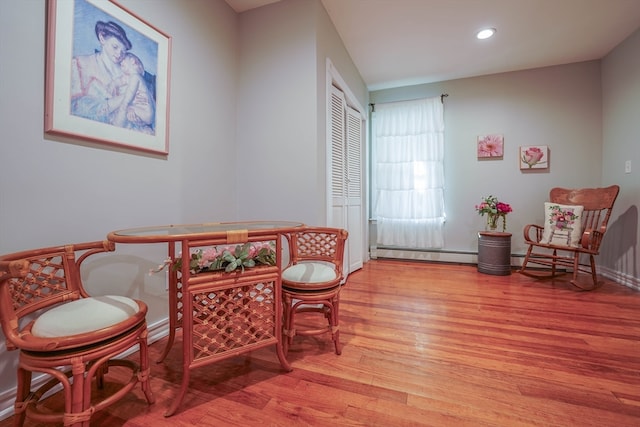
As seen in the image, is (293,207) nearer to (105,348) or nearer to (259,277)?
(259,277)

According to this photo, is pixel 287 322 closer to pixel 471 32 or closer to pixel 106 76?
pixel 106 76

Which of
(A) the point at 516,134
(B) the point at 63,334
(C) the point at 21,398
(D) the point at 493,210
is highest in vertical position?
(A) the point at 516,134

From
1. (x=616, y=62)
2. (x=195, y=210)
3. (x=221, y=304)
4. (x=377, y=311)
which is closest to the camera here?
(x=221, y=304)

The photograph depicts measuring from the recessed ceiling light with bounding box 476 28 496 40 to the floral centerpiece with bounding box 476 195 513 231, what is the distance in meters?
1.88

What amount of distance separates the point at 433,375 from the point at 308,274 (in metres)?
0.83

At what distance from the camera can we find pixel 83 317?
3.10ft

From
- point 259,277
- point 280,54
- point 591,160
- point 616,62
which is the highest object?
point 616,62

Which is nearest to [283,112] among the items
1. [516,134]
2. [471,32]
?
[471,32]

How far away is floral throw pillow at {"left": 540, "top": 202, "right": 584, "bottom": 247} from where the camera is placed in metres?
2.89

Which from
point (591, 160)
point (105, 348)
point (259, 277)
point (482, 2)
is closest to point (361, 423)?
point (259, 277)

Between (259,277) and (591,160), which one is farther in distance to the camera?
(591,160)

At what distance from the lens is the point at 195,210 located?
1943 millimetres

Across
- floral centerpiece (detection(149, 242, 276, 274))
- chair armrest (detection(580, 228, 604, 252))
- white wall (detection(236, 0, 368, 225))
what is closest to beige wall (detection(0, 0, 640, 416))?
white wall (detection(236, 0, 368, 225))

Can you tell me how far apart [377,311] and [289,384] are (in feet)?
3.53
